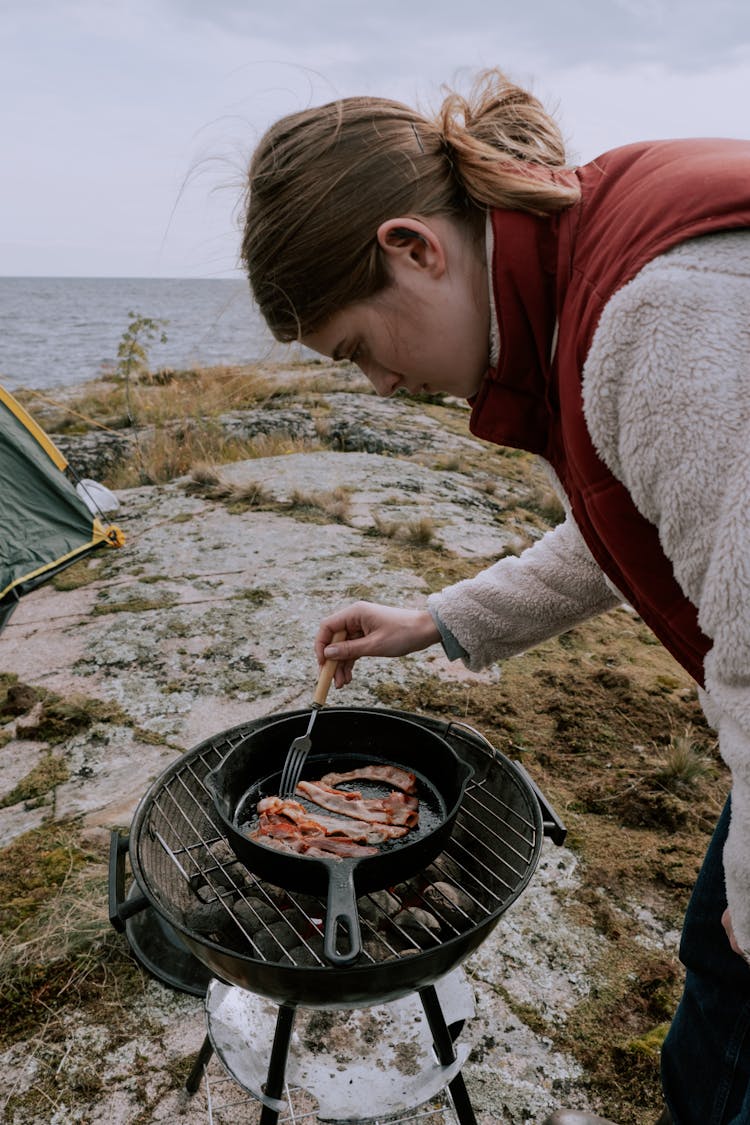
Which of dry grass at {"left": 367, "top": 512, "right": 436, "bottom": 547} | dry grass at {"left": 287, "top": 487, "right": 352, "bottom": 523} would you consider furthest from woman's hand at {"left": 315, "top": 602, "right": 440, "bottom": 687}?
dry grass at {"left": 287, "top": 487, "right": 352, "bottom": 523}

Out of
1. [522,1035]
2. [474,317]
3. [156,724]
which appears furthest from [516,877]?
[156,724]

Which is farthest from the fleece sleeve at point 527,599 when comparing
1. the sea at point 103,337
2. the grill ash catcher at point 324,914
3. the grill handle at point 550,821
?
the sea at point 103,337

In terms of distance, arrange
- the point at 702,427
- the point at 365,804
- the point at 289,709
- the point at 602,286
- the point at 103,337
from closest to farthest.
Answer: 1. the point at 702,427
2. the point at 602,286
3. the point at 365,804
4. the point at 289,709
5. the point at 103,337

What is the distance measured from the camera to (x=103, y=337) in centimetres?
5278

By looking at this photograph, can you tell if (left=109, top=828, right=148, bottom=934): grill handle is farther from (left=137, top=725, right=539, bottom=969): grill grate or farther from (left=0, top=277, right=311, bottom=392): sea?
(left=0, top=277, right=311, bottom=392): sea

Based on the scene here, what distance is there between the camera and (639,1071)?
2.04 metres

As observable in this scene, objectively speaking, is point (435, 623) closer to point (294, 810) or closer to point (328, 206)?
point (294, 810)

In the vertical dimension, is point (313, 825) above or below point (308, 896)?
above

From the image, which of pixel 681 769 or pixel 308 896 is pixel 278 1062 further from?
pixel 681 769

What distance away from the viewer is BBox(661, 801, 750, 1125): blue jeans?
61.7 inches

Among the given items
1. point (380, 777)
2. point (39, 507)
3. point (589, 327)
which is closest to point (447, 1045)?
point (380, 777)

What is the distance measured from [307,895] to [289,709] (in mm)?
1771

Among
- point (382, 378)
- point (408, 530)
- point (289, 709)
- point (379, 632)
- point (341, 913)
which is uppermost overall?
point (382, 378)

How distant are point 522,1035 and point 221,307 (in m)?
1.99
